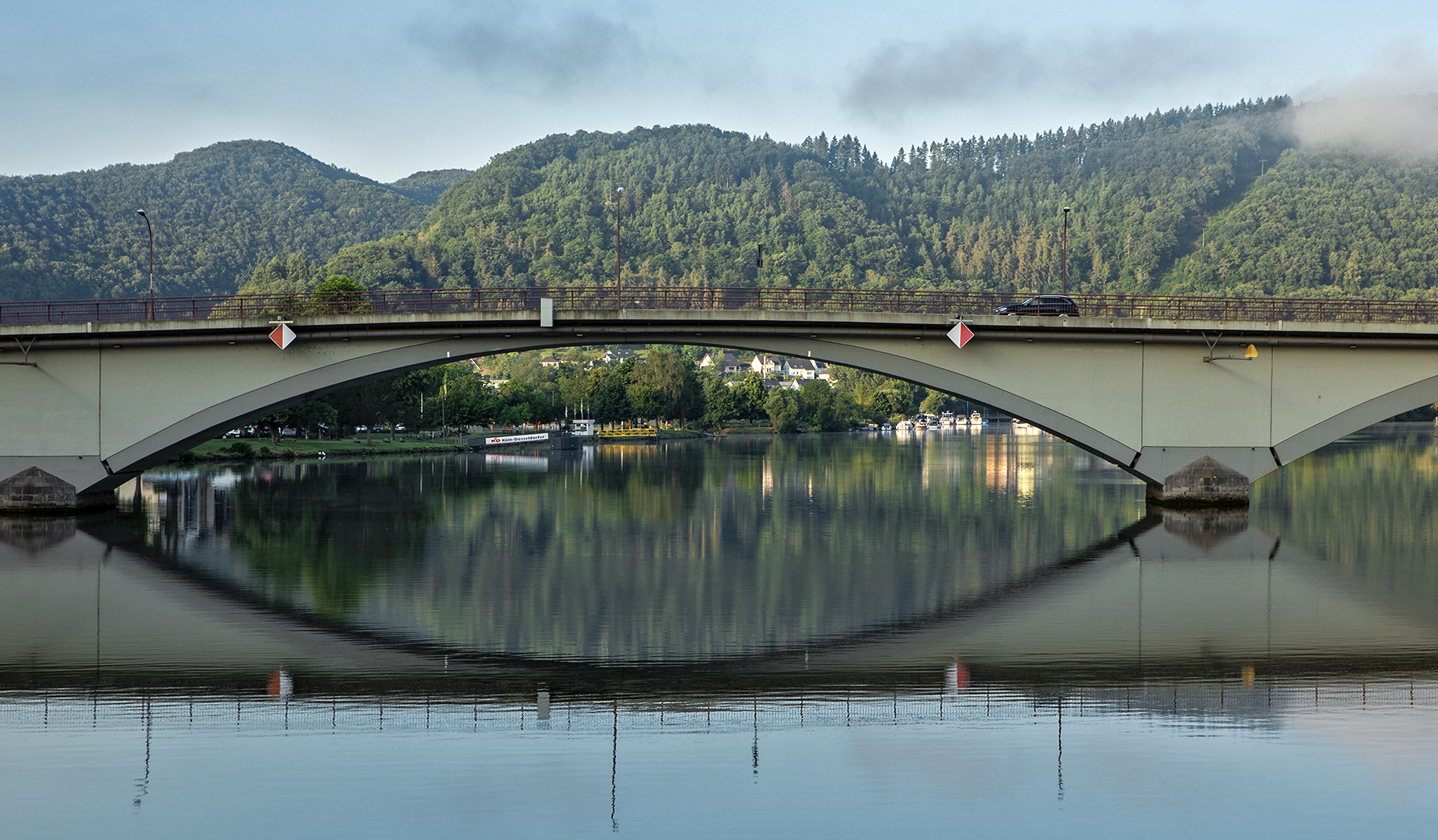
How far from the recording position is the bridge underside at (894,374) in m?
39.5

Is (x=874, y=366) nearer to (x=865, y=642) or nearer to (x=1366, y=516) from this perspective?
(x=1366, y=516)

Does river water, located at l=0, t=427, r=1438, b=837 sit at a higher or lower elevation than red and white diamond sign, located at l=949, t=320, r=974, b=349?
lower

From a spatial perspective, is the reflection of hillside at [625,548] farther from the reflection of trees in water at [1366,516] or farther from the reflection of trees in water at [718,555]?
the reflection of trees in water at [1366,516]

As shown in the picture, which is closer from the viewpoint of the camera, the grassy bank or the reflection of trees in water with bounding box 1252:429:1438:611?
the reflection of trees in water with bounding box 1252:429:1438:611

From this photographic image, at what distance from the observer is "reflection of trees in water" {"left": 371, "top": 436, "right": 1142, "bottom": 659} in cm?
2067

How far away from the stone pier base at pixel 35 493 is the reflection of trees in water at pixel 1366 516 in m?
42.5

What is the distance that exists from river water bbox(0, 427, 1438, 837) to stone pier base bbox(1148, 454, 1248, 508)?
11.2 feet

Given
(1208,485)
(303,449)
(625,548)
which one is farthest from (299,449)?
(1208,485)

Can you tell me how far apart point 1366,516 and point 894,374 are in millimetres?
18946

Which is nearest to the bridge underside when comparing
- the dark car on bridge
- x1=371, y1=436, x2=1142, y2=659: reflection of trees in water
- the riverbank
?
the dark car on bridge

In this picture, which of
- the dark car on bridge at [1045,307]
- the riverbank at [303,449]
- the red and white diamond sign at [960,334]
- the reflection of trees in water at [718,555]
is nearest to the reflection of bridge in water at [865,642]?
the reflection of trees in water at [718,555]

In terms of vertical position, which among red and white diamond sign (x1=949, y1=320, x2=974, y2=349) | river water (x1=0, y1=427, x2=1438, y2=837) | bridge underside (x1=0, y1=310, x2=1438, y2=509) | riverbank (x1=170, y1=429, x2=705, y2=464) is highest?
red and white diamond sign (x1=949, y1=320, x2=974, y2=349)

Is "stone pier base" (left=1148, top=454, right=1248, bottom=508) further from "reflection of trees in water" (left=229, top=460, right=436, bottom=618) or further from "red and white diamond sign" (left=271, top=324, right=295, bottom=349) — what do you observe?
"red and white diamond sign" (left=271, top=324, right=295, bottom=349)

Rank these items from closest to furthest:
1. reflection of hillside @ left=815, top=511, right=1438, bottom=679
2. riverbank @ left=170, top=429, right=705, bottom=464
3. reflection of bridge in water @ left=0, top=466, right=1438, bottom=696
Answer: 1. reflection of bridge in water @ left=0, top=466, right=1438, bottom=696
2. reflection of hillside @ left=815, top=511, right=1438, bottom=679
3. riverbank @ left=170, top=429, right=705, bottom=464
